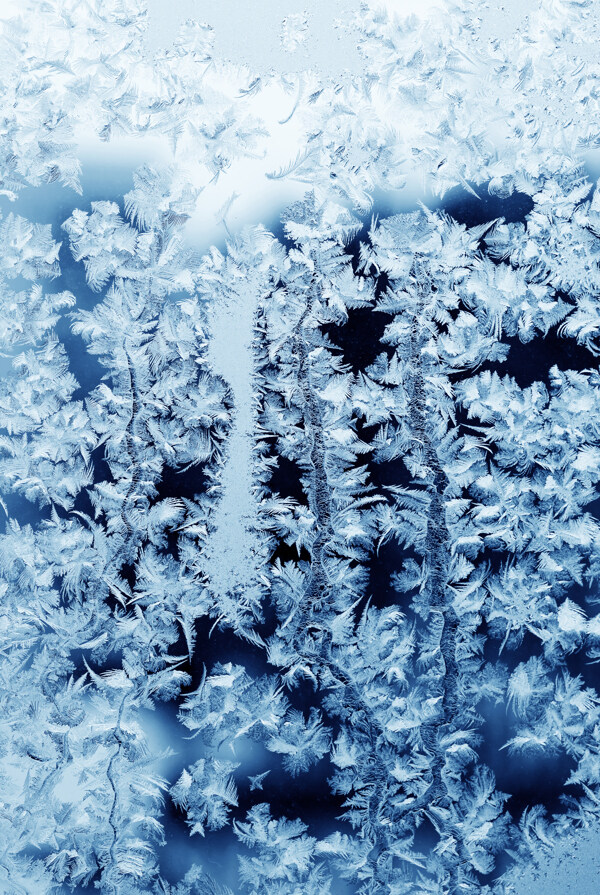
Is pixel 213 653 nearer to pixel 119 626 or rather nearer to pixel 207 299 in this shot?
pixel 119 626

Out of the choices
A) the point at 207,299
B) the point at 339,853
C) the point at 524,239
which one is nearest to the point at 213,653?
the point at 339,853

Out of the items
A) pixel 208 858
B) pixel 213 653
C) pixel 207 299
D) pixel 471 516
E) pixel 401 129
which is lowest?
pixel 208 858

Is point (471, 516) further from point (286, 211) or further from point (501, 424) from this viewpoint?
point (286, 211)

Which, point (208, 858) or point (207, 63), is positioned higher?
point (207, 63)

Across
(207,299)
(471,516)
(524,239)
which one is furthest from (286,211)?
(471,516)

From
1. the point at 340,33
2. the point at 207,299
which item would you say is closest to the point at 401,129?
the point at 340,33

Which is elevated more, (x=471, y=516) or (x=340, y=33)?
(x=340, y=33)

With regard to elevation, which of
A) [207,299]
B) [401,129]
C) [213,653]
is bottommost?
[213,653]

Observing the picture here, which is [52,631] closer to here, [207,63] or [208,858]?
A: [208,858]
